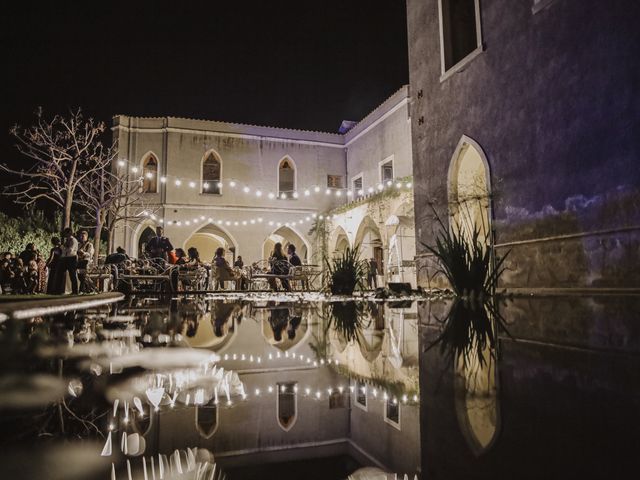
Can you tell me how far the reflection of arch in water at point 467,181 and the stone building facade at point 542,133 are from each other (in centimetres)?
3

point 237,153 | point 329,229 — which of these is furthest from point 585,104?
point 237,153

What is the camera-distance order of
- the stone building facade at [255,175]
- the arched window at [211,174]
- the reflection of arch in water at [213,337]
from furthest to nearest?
the arched window at [211,174] < the stone building facade at [255,175] < the reflection of arch in water at [213,337]

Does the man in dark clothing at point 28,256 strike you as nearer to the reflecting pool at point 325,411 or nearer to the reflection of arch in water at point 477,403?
the reflecting pool at point 325,411

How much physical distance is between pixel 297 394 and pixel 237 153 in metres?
20.0

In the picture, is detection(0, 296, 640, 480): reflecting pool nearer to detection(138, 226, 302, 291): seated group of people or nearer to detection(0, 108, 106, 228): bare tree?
detection(138, 226, 302, 291): seated group of people

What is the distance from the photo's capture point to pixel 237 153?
20312 mm

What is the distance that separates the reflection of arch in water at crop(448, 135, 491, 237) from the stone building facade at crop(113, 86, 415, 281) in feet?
24.9

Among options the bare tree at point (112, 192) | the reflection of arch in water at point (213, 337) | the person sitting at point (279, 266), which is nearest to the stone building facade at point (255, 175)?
the bare tree at point (112, 192)

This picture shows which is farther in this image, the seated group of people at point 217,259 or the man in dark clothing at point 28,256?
the seated group of people at point 217,259

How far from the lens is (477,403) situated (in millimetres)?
936

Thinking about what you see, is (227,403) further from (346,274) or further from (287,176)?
(287,176)

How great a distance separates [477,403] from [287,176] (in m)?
20.7

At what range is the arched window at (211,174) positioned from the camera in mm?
19906

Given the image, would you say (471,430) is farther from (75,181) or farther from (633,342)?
(75,181)
